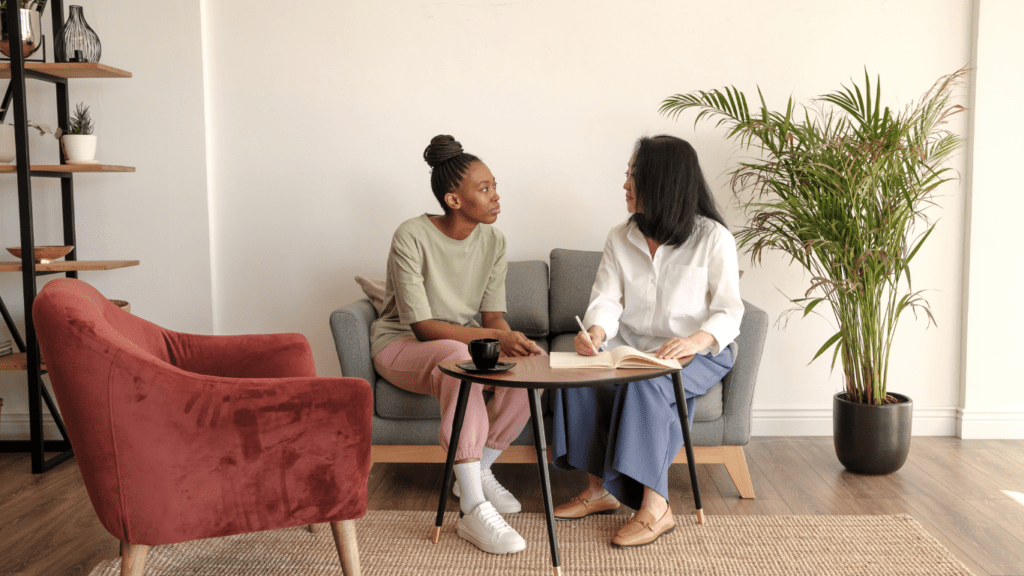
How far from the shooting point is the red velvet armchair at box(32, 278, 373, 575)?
4.65 ft

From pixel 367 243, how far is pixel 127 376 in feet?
5.76

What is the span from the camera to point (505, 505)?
2.19 meters

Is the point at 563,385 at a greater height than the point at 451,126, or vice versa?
the point at 451,126

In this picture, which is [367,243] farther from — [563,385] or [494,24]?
[563,385]

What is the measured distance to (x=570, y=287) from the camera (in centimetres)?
284

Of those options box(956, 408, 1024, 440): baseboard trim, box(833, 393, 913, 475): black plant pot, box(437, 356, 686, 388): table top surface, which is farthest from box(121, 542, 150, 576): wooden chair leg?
box(956, 408, 1024, 440): baseboard trim

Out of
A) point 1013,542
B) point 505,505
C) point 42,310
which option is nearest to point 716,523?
point 505,505

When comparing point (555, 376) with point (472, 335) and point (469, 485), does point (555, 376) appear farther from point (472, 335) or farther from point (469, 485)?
point (472, 335)

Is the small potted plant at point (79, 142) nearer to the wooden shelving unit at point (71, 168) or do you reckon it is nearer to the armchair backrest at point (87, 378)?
the wooden shelving unit at point (71, 168)

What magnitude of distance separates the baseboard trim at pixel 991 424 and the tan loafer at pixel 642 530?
1685 mm

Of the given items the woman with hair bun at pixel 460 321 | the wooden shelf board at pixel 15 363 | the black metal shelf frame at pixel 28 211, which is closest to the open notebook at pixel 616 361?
the woman with hair bun at pixel 460 321

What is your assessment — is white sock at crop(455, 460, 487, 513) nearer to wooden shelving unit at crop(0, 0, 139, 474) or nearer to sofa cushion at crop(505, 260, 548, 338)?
sofa cushion at crop(505, 260, 548, 338)

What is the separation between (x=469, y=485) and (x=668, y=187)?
1.03 meters

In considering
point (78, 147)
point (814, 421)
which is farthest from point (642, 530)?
point (78, 147)
